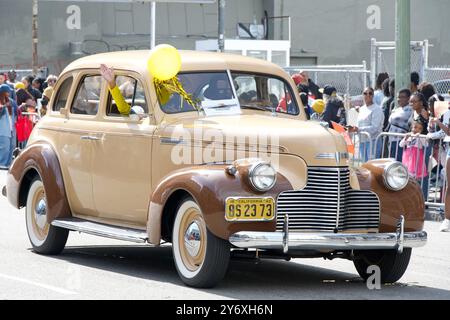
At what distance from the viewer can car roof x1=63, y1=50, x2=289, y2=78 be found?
1018 cm

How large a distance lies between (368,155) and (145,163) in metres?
6.96

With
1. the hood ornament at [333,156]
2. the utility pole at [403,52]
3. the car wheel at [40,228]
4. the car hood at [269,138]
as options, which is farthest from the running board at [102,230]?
the utility pole at [403,52]

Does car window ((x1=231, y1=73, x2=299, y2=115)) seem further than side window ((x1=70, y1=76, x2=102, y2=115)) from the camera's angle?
No

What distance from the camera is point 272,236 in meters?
8.51

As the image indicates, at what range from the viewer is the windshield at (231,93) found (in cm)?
997

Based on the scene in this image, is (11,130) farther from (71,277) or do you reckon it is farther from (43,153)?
(71,277)

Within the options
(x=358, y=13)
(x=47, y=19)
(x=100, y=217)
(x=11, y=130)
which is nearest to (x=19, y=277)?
(x=100, y=217)

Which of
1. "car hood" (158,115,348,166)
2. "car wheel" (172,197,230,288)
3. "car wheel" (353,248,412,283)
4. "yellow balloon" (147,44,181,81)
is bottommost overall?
"car wheel" (353,248,412,283)

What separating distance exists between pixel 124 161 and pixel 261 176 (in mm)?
1723

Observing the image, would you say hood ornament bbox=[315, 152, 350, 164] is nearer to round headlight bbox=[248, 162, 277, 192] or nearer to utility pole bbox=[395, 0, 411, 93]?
round headlight bbox=[248, 162, 277, 192]

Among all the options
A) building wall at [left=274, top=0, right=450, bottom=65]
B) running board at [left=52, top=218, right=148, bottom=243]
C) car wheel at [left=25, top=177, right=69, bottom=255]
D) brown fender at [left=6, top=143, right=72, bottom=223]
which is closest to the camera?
running board at [left=52, top=218, right=148, bottom=243]

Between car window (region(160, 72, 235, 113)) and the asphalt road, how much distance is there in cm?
145

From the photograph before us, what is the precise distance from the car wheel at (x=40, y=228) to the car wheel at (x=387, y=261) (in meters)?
2.91

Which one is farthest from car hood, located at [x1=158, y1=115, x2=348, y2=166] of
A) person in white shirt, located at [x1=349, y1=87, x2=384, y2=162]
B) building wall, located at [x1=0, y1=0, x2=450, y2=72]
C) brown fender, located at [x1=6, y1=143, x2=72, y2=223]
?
building wall, located at [x1=0, y1=0, x2=450, y2=72]
